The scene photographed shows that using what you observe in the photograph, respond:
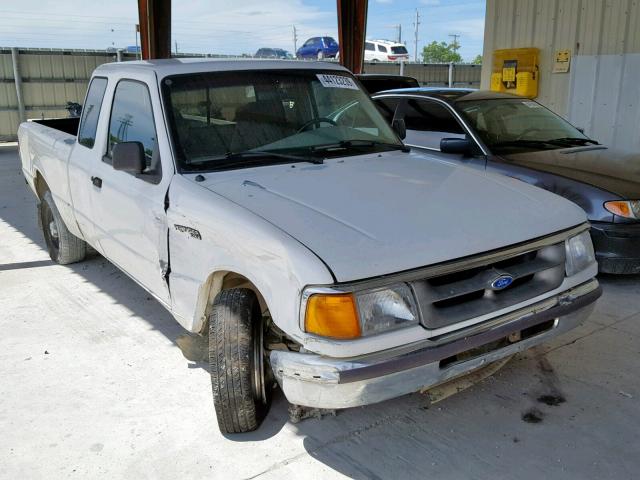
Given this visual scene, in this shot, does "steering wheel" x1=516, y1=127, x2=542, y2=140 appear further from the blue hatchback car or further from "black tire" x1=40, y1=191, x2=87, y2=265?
the blue hatchback car

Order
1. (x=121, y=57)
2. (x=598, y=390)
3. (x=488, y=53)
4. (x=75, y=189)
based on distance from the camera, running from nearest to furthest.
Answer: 1. (x=598, y=390)
2. (x=75, y=189)
3. (x=488, y=53)
4. (x=121, y=57)

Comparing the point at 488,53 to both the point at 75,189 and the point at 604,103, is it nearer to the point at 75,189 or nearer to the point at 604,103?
the point at 604,103

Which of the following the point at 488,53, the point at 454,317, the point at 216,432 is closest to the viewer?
the point at 454,317

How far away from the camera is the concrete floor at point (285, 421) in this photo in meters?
2.88

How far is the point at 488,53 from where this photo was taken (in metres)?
10.3

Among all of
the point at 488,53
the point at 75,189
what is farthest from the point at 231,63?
the point at 488,53

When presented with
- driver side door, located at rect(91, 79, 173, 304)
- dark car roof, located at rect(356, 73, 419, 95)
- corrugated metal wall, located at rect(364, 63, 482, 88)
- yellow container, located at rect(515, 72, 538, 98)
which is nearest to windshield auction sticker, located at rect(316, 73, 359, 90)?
driver side door, located at rect(91, 79, 173, 304)

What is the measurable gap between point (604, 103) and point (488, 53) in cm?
228

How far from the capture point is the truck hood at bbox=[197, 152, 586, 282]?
101 inches

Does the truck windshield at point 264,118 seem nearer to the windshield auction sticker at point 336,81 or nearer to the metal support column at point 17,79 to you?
the windshield auction sticker at point 336,81

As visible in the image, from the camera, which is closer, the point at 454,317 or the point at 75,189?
the point at 454,317

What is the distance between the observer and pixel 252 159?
3.51 metres

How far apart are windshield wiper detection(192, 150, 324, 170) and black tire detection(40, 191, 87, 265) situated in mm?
2679

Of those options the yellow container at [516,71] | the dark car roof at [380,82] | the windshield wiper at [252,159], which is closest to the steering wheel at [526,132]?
the dark car roof at [380,82]
